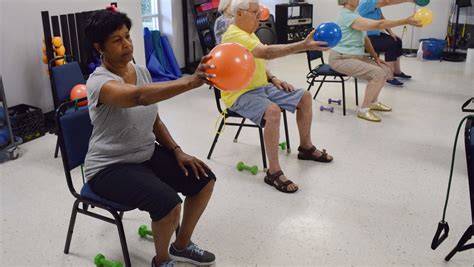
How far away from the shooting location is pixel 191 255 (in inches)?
79.4

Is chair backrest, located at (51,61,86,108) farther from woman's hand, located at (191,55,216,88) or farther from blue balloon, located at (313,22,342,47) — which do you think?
woman's hand, located at (191,55,216,88)

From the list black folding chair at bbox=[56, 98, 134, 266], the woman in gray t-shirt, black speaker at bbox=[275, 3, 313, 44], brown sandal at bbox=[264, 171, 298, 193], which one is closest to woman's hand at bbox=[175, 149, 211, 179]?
the woman in gray t-shirt

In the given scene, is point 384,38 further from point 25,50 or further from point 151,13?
point 25,50

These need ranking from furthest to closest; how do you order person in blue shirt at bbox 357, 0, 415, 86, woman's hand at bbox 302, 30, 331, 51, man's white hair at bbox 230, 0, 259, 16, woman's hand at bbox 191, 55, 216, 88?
person in blue shirt at bbox 357, 0, 415, 86, man's white hair at bbox 230, 0, 259, 16, woman's hand at bbox 302, 30, 331, 51, woman's hand at bbox 191, 55, 216, 88

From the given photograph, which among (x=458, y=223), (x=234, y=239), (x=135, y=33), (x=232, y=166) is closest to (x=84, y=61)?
(x=135, y=33)

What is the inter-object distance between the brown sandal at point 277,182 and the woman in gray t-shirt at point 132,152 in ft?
2.84

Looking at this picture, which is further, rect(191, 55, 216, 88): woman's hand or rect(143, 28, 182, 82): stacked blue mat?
rect(143, 28, 182, 82): stacked blue mat

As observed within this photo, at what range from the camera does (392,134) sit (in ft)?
12.2

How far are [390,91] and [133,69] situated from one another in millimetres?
3830

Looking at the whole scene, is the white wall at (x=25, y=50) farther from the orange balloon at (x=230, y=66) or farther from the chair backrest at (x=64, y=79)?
the orange balloon at (x=230, y=66)

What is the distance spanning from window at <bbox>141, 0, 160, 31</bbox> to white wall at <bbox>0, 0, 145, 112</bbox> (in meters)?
1.60

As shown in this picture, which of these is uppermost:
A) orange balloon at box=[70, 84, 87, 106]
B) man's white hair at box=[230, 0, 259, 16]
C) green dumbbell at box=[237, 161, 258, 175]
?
man's white hair at box=[230, 0, 259, 16]

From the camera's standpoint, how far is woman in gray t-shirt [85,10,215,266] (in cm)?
166

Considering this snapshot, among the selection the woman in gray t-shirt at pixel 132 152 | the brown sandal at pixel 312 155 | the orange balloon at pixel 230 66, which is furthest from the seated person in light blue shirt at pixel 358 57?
the woman in gray t-shirt at pixel 132 152
